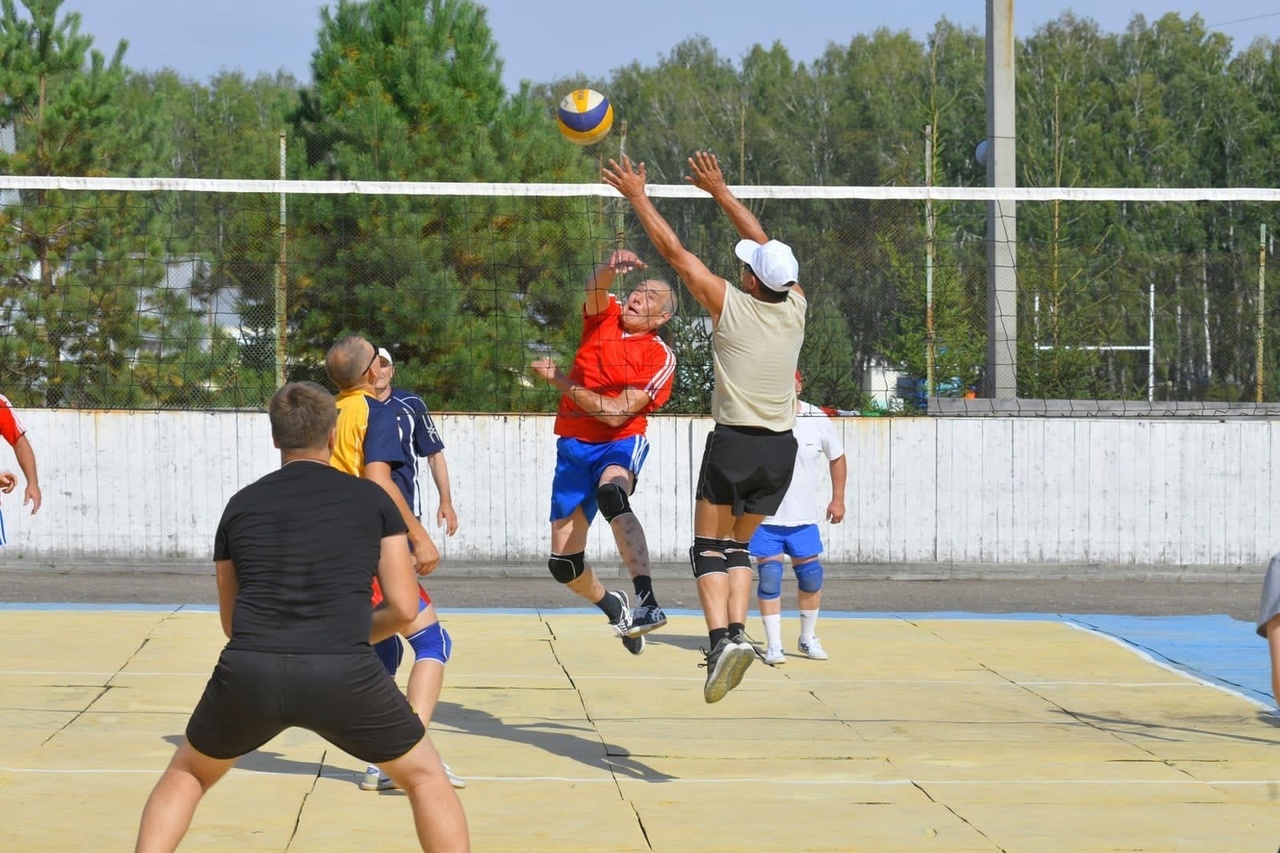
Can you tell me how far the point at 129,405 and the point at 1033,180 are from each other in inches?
1617

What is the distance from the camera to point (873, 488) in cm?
1422

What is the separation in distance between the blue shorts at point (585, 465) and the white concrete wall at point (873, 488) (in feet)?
19.2

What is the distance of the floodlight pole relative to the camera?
583 inches

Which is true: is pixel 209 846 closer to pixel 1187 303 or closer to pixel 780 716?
pixel 780 716

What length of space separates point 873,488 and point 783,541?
15.2 feet

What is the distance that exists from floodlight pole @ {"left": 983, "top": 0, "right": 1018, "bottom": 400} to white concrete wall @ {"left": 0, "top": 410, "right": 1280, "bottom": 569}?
0.92m

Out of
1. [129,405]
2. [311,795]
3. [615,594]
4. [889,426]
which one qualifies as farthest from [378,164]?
[311,795]

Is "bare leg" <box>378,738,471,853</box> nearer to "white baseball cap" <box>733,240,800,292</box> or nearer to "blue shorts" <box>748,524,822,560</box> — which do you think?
"white baseball cap" <box>733,240,800,292</box>

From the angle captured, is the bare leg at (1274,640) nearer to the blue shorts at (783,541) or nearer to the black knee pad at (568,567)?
the black knee pad at (568,567)

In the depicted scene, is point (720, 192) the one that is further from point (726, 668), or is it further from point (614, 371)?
point (726, 668)

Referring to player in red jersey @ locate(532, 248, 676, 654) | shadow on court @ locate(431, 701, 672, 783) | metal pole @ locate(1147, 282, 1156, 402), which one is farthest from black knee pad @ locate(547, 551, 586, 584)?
metal pole @ locate(1147, 282, 1156, 402)

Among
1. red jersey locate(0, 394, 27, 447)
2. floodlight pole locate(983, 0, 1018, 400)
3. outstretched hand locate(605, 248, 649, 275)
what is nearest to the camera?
outstretched hand locate(605, 248, 649, 275)

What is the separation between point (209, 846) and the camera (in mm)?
5441

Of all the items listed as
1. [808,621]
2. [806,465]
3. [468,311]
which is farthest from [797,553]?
[468,311]
